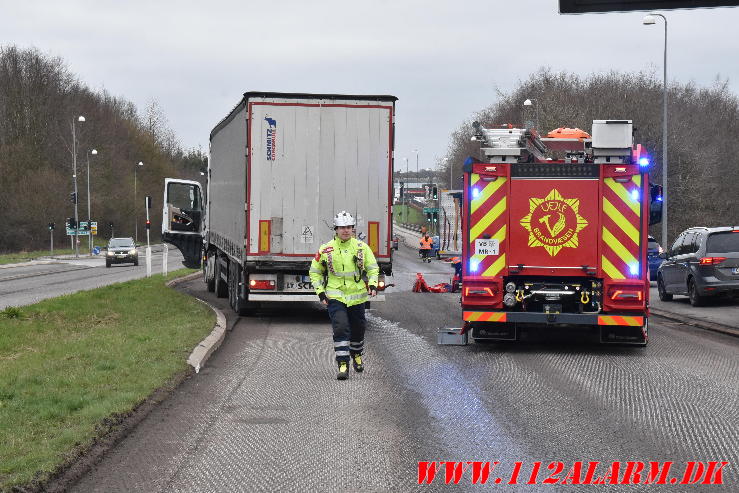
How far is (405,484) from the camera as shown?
682 cm

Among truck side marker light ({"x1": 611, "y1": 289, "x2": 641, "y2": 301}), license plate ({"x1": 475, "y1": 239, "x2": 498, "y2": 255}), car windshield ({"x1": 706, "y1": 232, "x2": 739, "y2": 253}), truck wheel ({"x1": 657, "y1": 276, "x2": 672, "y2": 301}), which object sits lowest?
truck wheel ({"x1": 657, "y1": 276, "x2": 672, "y2": 301})

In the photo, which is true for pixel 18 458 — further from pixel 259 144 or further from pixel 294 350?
pixel 259 144

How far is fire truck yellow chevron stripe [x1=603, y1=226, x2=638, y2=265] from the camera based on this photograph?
14578 millimetres

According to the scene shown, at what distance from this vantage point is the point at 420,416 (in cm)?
937

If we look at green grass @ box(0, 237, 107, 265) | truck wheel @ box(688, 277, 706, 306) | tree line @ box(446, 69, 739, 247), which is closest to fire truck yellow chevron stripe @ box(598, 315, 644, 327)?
truck wheel @ box(688, 277, 706, 306)

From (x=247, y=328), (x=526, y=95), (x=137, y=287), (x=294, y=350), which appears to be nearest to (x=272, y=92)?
(x=247, y=328)

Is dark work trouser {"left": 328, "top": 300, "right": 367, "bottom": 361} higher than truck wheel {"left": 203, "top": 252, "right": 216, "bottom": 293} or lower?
higher

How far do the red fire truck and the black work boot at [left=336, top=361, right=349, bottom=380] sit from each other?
3.27m

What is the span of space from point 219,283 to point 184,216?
5.58 m

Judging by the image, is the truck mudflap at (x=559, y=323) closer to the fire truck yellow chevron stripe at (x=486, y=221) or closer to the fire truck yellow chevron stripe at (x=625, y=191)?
the fire truck yellow chevron stripe at (x=486, y=221)

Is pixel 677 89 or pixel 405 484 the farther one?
pixel 677 89

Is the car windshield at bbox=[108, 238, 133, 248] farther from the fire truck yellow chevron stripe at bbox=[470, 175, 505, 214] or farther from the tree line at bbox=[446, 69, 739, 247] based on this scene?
the fire truck yellow chevron stripe at bbox=[470, 175, 505, 214]

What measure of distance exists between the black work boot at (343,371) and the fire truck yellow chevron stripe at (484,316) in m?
3.23

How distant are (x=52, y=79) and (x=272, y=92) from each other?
68246mm
